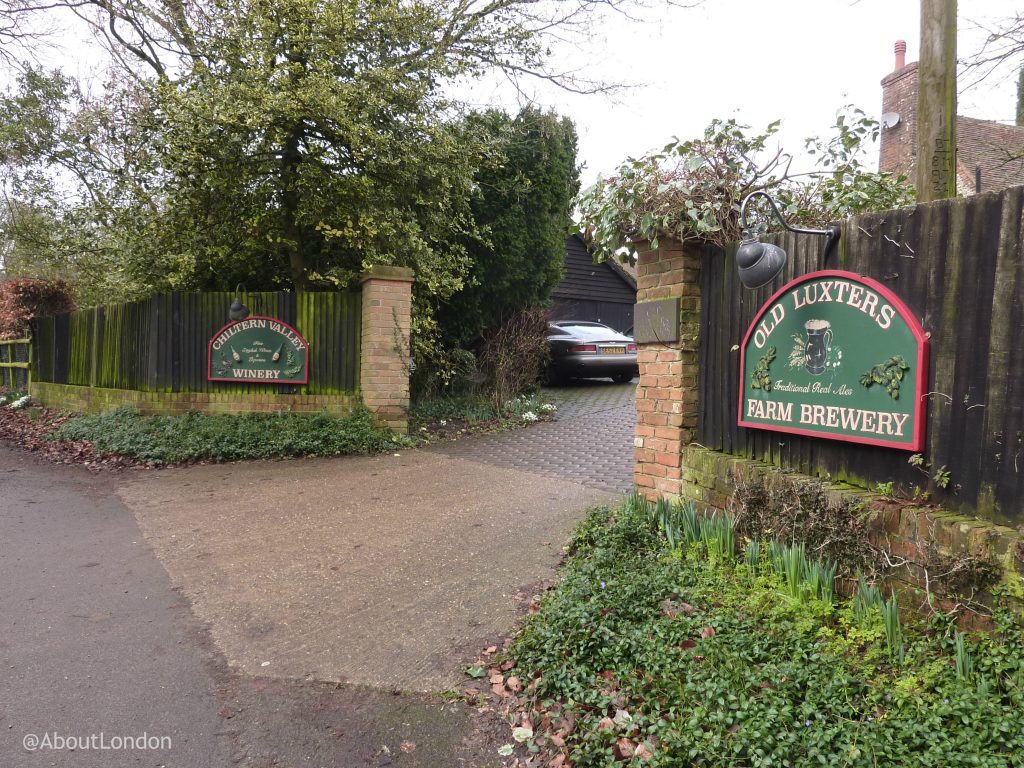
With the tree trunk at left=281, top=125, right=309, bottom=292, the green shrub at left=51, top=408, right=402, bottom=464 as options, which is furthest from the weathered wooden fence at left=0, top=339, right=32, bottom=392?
the tree trunk at left=281, top=125, right=309, bottom=292

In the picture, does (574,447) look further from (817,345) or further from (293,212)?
(817,345)

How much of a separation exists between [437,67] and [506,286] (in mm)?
3751

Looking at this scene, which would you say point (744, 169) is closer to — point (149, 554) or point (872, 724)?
point (872, 724)

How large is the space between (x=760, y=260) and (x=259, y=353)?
7173 millimetres

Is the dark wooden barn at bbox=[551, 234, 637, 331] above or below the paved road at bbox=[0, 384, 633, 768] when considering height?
above

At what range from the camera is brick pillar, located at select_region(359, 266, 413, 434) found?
28.2 feet

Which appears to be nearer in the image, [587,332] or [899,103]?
[587,332]

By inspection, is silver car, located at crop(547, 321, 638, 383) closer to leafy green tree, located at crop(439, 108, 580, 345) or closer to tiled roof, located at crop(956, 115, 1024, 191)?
leafy green tree, located at crop(439, 108, 580, 345)

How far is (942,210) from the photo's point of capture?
2.99 meters

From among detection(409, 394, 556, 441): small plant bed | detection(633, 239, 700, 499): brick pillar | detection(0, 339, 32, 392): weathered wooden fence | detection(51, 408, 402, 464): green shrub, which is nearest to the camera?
detection(633, 239, 700, 499): brick pillar

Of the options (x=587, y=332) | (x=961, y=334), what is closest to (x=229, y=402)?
(x=587, y=332)

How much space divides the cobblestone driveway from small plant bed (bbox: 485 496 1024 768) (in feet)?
9.56

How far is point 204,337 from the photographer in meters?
9.23

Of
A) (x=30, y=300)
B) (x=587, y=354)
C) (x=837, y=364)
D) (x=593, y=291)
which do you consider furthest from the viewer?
(x=593, y=291)
